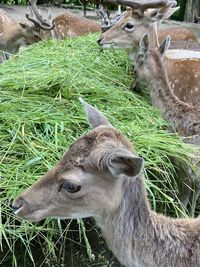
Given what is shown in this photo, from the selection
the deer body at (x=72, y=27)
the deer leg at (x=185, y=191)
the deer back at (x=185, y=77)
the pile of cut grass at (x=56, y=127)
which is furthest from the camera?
the deer body at (x=72, y=27)

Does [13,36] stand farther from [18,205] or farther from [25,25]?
[18,205]

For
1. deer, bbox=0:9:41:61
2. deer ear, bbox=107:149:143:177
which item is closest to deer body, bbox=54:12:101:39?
deer, bbox=0:9:41:61

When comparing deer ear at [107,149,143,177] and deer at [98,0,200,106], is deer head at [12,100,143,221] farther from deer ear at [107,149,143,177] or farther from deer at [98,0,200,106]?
deer at [98,0,200,106]

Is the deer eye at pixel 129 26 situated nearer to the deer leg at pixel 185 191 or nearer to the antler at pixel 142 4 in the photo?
the antler at pixel 142 4

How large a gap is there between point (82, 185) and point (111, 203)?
0.17 metres

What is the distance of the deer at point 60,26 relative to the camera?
8.52m

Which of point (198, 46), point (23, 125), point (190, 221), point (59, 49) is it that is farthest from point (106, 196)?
point (198, 46)

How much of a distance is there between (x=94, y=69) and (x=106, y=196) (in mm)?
2674

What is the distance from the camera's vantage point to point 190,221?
2957 mm

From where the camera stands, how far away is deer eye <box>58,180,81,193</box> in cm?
267

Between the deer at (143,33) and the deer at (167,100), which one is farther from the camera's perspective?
the deer at (143,33)

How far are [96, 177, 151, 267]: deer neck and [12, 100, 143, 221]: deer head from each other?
39mm

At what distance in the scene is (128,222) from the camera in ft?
9.16

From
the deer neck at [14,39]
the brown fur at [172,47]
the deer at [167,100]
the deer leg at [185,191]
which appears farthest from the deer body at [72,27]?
the deer leg at [185,191]
